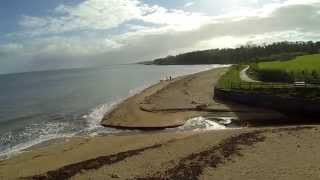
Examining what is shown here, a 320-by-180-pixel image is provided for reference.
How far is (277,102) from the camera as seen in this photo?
36156 mm

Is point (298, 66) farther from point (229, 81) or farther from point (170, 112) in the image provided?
point (170, 112)

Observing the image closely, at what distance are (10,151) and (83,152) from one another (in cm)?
612

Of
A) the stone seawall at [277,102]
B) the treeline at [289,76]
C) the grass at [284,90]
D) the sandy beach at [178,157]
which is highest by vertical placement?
the treeline at [289,76]

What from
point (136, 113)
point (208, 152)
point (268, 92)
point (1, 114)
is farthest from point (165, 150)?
point (1, 114)

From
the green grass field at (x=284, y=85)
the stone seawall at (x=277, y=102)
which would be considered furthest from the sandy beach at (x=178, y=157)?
the green grass field at (x=284, y=85)

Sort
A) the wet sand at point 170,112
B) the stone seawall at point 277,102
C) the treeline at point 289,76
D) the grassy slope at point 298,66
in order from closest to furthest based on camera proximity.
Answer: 1. the stone seawall at point 277,102
2. the wet sand at point 170,112
3. the treeline at point 289,76
4. the grassy slope at point 298,66

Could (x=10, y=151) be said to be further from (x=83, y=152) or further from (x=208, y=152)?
(x=208, y=152)

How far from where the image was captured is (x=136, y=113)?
38094mm

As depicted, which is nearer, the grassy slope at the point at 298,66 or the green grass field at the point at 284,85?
the green grass field at the point at 284,85

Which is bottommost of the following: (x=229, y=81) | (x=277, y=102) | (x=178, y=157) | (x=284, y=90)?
(x=178, y=157)

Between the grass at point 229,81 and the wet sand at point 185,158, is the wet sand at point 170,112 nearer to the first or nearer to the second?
the grass at point 229,81

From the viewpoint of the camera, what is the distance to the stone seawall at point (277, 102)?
33219mm

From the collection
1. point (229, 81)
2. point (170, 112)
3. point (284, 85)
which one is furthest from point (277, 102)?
point (229, 81)

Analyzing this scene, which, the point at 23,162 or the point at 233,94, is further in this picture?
the point at 233,94
